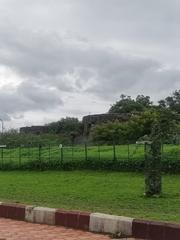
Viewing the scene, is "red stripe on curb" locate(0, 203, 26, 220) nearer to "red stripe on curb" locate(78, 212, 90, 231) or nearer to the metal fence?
"red stripe on curb" locate(78, 212, 90, 231)

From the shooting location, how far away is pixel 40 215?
10.2 meters

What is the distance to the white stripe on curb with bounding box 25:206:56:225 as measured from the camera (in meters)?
9.94

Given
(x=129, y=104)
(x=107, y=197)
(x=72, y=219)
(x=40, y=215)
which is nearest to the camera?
(x=72, y=219)

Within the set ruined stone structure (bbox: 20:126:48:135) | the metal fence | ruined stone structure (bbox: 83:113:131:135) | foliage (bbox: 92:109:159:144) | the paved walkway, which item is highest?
ruined stone structure (bbox: 83:113:131:135)

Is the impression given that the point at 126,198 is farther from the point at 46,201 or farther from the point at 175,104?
the point at 175,104

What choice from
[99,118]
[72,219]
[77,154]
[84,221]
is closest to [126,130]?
[99,118]

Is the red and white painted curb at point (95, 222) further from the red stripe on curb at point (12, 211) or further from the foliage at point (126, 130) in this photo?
the foliage at point (126, 130)

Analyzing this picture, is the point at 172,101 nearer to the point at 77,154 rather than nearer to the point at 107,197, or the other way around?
the point at 77,154

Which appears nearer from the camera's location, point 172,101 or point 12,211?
point 12,211

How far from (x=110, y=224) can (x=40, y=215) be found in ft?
6.27

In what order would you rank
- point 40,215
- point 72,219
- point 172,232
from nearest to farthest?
point 172,232 < point 72,219 < point 40,215

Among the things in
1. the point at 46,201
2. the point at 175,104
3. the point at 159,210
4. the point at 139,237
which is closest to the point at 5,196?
the point at 46,201

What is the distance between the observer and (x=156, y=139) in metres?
14.0

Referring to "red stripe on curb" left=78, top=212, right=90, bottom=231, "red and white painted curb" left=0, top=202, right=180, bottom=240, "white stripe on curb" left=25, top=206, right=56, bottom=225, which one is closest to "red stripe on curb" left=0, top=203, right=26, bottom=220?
"red and white painted curb" left=0, top=202, right=180, bottom=240
